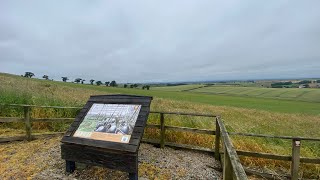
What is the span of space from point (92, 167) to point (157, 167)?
5.10 feet

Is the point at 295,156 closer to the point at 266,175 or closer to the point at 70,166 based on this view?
the point at 266,175

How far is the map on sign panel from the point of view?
421 centimetres

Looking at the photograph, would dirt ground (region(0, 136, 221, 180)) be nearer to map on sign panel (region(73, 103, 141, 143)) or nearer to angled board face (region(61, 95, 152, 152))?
angled board face (region(61, 95, 152, 152))

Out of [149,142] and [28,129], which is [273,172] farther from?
[28,129]

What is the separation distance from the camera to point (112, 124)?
4.40m

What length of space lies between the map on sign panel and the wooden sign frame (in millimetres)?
84

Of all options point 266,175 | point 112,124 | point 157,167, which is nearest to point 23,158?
point 112,124

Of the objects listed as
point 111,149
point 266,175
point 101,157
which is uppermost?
point 111,149

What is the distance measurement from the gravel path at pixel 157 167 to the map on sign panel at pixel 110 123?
94 cm

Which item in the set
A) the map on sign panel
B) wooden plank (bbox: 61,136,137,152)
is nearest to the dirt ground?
wooden plank (bbox: 61,136,137,152)

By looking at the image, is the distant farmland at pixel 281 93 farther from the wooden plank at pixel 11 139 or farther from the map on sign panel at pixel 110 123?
the wooden plank at pixel 11 139

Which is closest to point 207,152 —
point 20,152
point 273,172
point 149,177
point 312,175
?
point 273,172

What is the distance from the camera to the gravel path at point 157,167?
4629mm

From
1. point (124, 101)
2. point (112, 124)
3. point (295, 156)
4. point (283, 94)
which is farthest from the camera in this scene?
point (283, 94)
